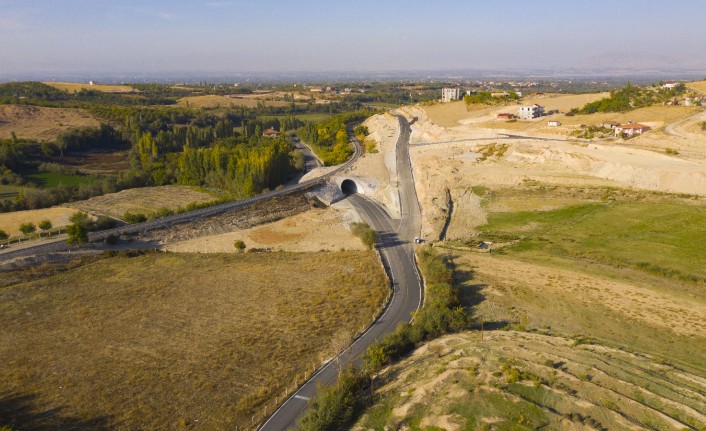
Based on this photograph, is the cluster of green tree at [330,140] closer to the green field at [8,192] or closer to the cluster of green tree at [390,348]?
the cluster of green tree at [390,348]

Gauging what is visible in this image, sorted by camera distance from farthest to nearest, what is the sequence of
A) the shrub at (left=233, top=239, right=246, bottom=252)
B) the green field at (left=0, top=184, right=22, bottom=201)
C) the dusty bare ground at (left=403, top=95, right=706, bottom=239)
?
the green field at (left=0, top=184, right=22, bottom=201) → the dusty bare ground at (left=403, top=95, right=706, bottom=239) → the shrub at (left=233, top=239, right=246, bottom=252)

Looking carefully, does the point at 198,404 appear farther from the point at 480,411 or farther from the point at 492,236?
the point at 492,236

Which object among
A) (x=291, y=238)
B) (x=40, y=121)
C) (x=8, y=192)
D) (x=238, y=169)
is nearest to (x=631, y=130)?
(x=291, y=238)

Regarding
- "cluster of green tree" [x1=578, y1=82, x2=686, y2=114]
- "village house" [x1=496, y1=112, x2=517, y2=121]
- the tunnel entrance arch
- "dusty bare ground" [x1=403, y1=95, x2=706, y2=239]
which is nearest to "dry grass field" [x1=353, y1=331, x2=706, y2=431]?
Result: "dusty bare ground" [x1=403, y1=95, x2=706, y2=239]

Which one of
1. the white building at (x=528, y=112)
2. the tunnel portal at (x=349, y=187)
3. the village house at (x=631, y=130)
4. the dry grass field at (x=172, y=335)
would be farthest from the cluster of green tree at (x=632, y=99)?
the dry grass field at (x=172, y=335)

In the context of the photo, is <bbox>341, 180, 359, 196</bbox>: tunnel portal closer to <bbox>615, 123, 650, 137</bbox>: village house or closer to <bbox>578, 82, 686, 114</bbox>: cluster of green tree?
<bbox>615, 123, 650, 137</bbox>: village house

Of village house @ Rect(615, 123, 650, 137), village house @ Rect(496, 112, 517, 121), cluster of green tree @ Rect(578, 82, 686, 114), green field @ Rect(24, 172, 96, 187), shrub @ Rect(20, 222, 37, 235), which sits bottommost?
shrub @ Rect(20, 222, 37, 235)
